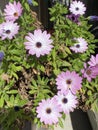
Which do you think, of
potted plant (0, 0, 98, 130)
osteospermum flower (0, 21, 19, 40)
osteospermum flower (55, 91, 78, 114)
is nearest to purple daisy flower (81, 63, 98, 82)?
potted plant (0, 0, 98, 130)

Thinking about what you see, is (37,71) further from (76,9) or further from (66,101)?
(76,9)

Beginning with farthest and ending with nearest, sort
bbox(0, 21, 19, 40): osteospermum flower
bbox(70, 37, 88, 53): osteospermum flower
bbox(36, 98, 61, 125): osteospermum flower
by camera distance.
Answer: bbox(70, 37, 88, 53): osteospermum flower → bbox(0, 21, 19, 40): osteospermum flower → bbox(36, 98, 61, 125): osteospermum flower

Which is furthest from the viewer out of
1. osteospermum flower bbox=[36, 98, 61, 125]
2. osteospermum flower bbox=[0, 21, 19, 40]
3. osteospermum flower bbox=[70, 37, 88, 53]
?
osteospermum flower bbox=[70, 37, 88, 53]

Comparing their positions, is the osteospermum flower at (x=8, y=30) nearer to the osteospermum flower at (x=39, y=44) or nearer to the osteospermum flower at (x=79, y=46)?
the osteospermum flower at (x=39, y=44)

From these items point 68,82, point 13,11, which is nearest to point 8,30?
point 13,11

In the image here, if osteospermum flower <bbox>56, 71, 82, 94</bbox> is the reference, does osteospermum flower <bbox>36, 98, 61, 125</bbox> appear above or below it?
below

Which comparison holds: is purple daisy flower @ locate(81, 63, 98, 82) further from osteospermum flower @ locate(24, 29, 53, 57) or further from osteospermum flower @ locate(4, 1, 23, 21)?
osteospermum flower @ locate(4, 1, 23, 21)

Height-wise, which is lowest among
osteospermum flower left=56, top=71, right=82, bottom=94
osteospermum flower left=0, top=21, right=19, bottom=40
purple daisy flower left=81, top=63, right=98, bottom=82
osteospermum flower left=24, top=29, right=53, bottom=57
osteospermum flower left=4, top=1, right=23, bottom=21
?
osteospermum flower left=56, top=71, right=82, bottom=94

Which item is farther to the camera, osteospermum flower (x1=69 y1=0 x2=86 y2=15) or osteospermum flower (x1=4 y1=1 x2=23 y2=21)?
osteospermum flower (x1=69 y1=0 x2=86 y2=15)
